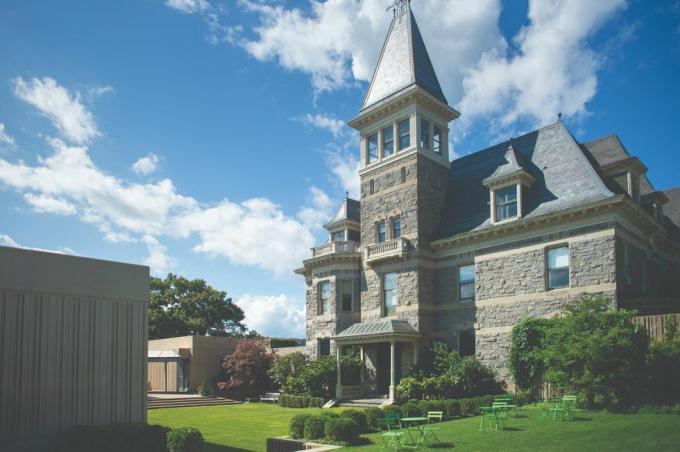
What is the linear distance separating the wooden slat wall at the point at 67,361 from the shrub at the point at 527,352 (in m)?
15.5

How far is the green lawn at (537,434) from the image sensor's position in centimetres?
1268

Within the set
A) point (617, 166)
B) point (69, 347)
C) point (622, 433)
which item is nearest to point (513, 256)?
point (617, 166)

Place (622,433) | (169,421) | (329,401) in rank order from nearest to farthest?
(622,433), (169,421), (329,401)

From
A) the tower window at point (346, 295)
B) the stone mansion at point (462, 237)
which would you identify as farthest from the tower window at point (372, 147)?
the tower window at point (346, 295)

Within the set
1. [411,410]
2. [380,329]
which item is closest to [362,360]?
[380,329]

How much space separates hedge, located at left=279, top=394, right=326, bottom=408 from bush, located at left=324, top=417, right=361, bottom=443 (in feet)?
42.1

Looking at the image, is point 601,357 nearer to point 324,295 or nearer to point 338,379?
point 338,379

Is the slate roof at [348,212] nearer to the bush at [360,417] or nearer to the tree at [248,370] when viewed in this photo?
the tree at [248,370]

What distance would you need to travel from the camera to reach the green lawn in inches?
499

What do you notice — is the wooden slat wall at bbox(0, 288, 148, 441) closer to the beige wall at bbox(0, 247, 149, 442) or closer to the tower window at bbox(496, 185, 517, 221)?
the beige wall at bbox(0, 247, 149, 442)

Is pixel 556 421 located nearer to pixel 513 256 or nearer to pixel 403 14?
pixel 513 256

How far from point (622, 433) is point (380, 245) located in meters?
17.7

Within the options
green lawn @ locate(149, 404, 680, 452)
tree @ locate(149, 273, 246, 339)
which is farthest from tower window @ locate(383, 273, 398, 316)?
tree @ locate(149, 273, 246, 339)

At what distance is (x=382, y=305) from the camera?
30328 mm
